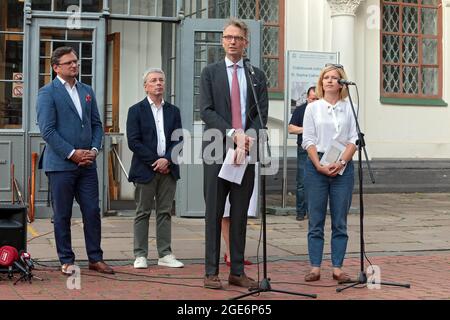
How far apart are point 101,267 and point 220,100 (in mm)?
2071

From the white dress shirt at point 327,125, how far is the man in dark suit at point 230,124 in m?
0.62

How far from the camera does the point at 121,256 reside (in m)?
9.05

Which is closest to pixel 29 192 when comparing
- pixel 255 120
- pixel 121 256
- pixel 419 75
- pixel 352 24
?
pixel 121 256

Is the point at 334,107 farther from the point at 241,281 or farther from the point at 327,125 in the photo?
the point at 241,281

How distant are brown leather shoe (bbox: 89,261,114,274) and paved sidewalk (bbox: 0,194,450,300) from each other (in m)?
0.07

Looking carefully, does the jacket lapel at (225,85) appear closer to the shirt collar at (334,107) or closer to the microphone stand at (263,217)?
the microphone stand at (263,217)

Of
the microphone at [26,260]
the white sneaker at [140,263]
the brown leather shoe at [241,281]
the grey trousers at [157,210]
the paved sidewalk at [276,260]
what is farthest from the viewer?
the grey trousers at [157,210]

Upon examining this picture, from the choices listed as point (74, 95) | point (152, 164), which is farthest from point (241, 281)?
point (74, 95)

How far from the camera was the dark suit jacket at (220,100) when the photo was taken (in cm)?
715

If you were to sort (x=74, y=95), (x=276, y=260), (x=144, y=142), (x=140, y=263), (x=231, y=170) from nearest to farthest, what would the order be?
1. (x=231, y=170)
2. (x=74, y=95)
3. (x=140, y=263)
4. (x=144, y=142)
5. (x=276, y=260)

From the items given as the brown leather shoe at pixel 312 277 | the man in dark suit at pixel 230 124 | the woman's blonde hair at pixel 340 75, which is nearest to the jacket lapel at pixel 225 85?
the man in dark suit at pixel 230 124

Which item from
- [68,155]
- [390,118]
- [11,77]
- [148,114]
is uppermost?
[11,77]

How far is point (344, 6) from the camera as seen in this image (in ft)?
54.2

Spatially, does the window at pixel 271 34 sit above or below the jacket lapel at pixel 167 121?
above
